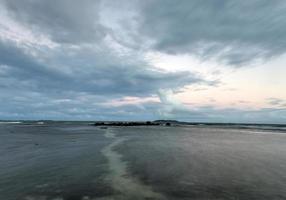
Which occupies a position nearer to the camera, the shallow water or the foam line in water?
the foam line in water

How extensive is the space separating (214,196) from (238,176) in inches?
176

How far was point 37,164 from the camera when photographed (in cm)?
1741

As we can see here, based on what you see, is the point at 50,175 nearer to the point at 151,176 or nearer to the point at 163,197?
the point at 151,176

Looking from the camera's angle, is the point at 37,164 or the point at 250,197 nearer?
the point at 250,197

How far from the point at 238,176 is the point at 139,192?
21.7 feet

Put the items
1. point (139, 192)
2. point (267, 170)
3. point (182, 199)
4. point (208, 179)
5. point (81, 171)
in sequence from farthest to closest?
point (267, 170), point (81, 171), point (208, 179), point (139, 192), point (182, 199)

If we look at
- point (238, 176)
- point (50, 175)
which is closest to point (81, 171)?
point (50, 175)

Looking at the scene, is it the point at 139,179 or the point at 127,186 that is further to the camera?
the point at 139,179

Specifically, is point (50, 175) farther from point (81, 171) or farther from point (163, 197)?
point (163, 197)

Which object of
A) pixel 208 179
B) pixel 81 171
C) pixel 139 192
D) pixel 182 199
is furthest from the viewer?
pixel 81 171

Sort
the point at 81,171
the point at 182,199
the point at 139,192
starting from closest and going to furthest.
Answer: the point at 182,199
the point at 139,192
the point at 81,171

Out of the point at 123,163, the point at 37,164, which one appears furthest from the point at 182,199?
the point at 37,164

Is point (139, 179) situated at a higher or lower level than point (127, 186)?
higher

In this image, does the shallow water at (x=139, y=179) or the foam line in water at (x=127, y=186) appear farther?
the shallow water at (x=139, y=179)
